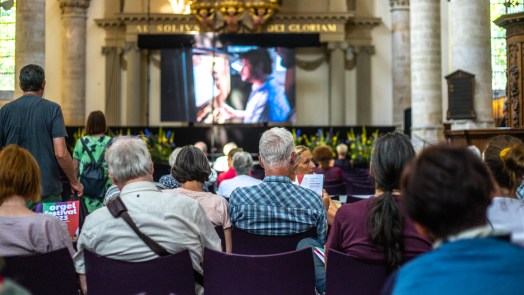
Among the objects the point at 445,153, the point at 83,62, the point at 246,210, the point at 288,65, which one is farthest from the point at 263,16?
the point at 445,153

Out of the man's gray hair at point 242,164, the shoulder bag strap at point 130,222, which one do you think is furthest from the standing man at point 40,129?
the shoulder bag strap at point 130,222

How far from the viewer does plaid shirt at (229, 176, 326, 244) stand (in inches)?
192

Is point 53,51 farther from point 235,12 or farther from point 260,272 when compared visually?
point 260,272

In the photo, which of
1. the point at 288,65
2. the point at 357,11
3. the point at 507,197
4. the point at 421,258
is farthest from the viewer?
the point at 357,11

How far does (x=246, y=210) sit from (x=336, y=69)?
63.9 ft

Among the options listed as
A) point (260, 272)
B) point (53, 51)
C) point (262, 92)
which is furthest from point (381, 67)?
point (260, 272)

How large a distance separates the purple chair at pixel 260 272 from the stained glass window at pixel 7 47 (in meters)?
22.6

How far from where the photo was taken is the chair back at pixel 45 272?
12.0ft

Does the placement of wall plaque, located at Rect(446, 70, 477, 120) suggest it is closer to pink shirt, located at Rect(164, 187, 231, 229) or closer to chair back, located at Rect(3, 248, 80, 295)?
pink shirt, located at Rect(164, 187, 231, 229)

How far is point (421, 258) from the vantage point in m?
2.12

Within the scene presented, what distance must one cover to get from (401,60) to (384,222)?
839 inches

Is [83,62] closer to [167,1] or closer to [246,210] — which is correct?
[167,1]

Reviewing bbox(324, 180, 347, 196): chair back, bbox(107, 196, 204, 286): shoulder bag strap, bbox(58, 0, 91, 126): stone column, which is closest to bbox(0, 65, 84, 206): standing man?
bbox(107, 196, 204, 286): shoulder bag strap

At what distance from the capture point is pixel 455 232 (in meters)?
2.18
